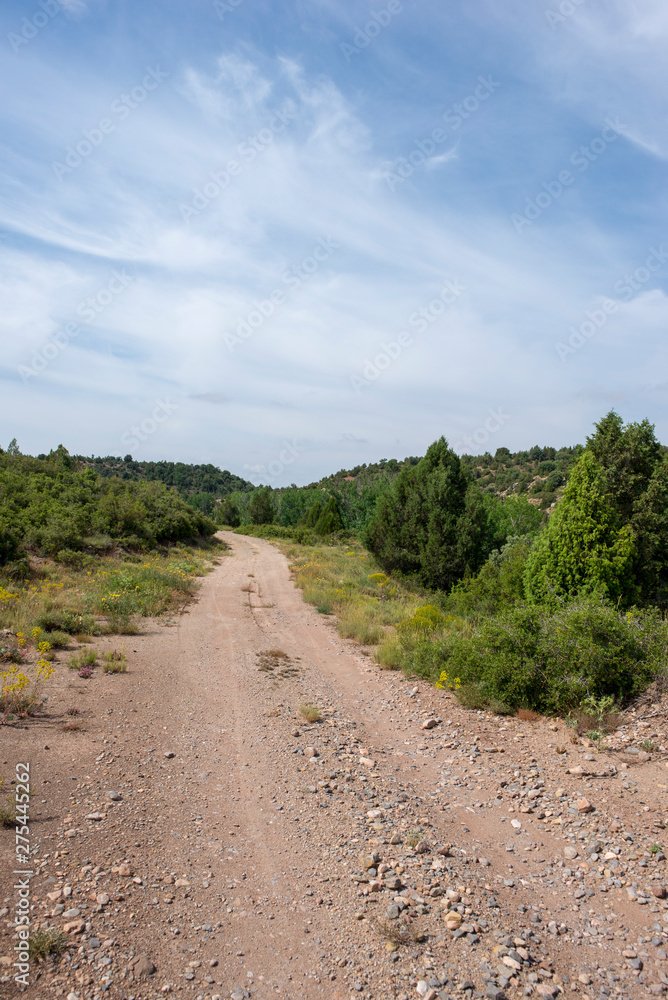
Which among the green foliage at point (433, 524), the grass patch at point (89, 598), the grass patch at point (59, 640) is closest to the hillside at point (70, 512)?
the grass patch at point (89, 598)

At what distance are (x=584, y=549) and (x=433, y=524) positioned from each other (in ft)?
29.0

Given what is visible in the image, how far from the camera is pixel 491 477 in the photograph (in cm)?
8325

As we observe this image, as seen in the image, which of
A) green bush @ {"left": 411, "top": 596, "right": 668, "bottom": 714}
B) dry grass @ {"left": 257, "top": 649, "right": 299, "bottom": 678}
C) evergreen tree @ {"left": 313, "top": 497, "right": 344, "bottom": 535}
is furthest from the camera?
evergreen tree @ {"left": 313, "top": 497, "right": 344, "bottom": 535}

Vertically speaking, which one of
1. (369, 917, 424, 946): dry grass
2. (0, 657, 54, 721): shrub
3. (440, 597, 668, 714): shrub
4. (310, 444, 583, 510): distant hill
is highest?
(310, 444, 583, 510): distant hill

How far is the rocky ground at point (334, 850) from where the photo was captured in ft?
10.6

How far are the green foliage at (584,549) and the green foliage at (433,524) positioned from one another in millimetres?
7680

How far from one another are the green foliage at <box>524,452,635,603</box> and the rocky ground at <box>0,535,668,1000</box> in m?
3.20

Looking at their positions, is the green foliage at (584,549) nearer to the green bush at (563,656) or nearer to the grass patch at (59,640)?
the green bush at (563,656)

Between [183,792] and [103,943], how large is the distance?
6.45 ft

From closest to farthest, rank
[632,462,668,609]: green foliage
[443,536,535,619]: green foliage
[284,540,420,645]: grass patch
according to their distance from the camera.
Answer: [443,536,535,619]: green foliage
[284,540,420,645]: grass patch
[632,462,668,609]: green foliage

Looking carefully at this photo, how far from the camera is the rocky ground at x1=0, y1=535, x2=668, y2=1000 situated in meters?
3.23

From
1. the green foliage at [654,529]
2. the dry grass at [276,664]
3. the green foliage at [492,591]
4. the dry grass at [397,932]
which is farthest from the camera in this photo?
the green foliage at [654,529]

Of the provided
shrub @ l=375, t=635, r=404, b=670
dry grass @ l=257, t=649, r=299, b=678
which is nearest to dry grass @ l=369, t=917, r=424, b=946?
dry grass @ l=257, t=649, r=299, b=678

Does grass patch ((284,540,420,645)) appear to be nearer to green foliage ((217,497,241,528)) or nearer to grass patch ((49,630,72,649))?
grass patch ((49,630,72,649))
